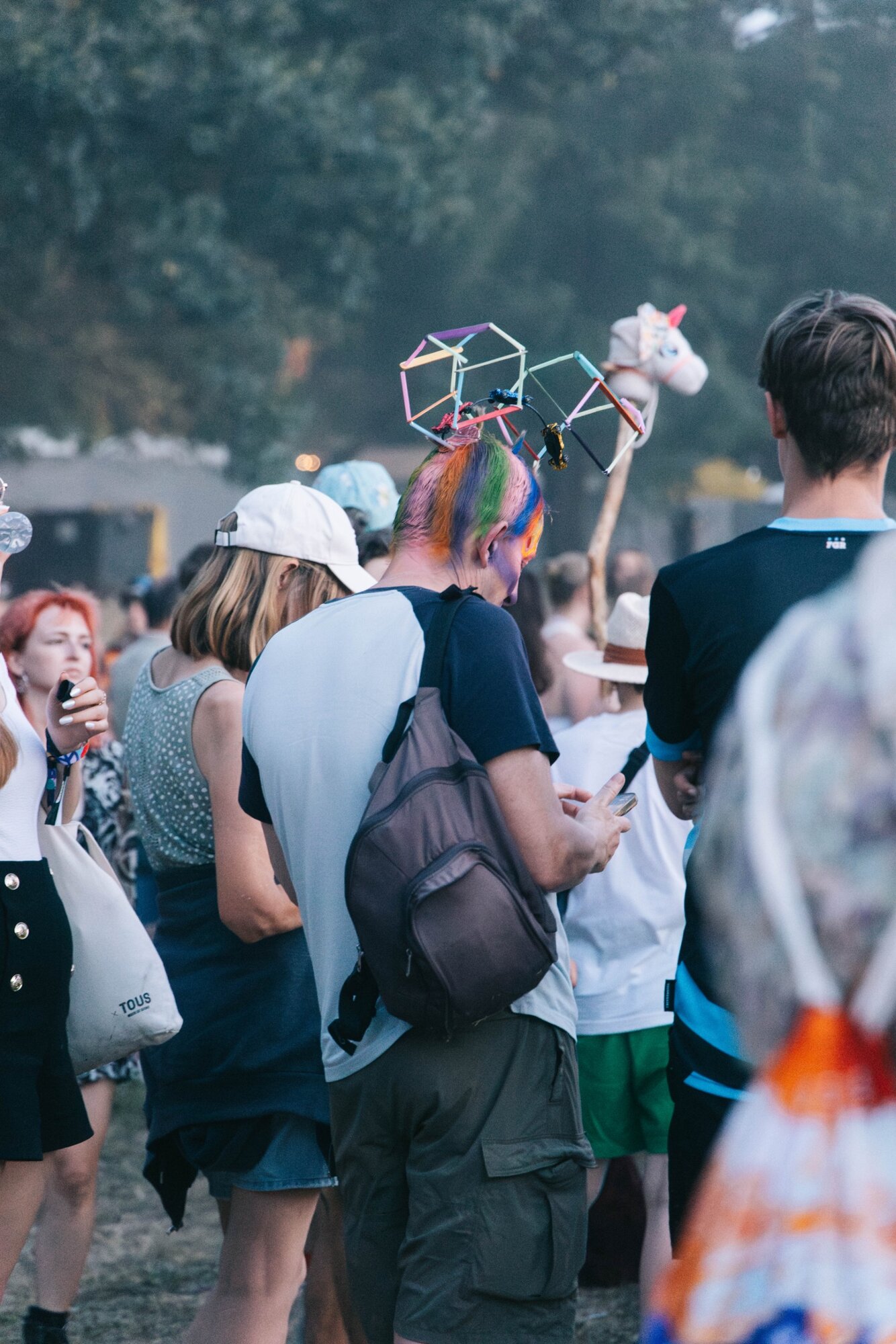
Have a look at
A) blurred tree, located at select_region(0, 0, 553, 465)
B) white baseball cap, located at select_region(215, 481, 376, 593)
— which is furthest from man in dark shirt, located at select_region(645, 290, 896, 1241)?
blurred tree, located at select_region(0, 0, 553, 465)

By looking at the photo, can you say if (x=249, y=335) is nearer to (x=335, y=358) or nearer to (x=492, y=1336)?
(x=335, y=358)

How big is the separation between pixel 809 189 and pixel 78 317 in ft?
37.9

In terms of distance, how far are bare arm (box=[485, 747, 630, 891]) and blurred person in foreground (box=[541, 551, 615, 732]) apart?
1933 mm

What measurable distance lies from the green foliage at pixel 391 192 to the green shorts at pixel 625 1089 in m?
17.3

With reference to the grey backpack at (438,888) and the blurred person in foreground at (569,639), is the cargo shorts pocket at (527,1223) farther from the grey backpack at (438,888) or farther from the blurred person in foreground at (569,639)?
the blurred person in foreground at (569,639)

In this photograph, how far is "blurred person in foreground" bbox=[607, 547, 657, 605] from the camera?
26.2ft

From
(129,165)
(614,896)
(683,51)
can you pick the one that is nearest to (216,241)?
(129,165)

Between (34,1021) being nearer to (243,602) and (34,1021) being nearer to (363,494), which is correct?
(243,602)

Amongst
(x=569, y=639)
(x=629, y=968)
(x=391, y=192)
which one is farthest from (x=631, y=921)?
(x=391, y=192)

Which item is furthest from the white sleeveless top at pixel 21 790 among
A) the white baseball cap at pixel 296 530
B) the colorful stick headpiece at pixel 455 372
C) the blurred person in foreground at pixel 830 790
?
the blurred person in foreground at pixel 830 790

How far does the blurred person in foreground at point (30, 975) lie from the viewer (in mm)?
2887

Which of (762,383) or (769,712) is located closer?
(769,712)

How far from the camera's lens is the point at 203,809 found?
9.62 feet

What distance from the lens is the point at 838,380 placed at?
1.93 metres
